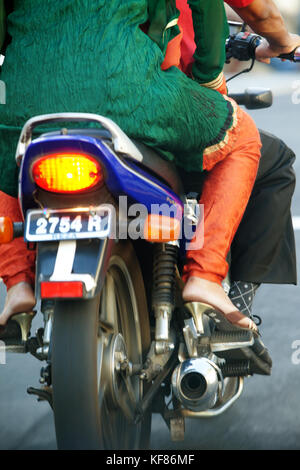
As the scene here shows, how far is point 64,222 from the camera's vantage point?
2.86 metres

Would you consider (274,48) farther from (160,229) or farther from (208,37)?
(160,229)

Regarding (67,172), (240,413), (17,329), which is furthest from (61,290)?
(240,413)

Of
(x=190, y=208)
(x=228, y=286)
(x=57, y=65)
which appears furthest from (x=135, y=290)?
(x=57, y=65)

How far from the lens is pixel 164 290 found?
329cm

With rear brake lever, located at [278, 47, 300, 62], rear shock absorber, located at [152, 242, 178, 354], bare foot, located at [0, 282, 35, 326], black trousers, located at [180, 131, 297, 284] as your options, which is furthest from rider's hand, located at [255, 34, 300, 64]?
bare foot, located at [0, 282, 35, 326]

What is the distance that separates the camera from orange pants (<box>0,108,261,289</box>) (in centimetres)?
330

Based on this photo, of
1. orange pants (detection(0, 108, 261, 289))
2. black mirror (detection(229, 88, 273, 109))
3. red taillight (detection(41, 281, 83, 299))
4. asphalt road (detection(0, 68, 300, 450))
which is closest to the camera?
red taillight (detection(41, 281, 83, 299))

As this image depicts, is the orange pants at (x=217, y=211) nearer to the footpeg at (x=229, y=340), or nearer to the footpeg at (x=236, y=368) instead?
the footpeg at (x=229, y=340)

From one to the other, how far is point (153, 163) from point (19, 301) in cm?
63

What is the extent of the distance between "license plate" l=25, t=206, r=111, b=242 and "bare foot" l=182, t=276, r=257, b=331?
1.80ft

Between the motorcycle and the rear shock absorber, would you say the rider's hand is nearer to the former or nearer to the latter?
the motorcycle

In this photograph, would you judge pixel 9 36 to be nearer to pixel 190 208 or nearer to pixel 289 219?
pixel 190 208

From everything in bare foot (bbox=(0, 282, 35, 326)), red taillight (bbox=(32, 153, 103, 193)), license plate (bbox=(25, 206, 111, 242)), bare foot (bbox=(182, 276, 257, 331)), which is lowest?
bare foot (bbox=(182, 276, 257, 331))

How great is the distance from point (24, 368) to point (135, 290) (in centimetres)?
163
